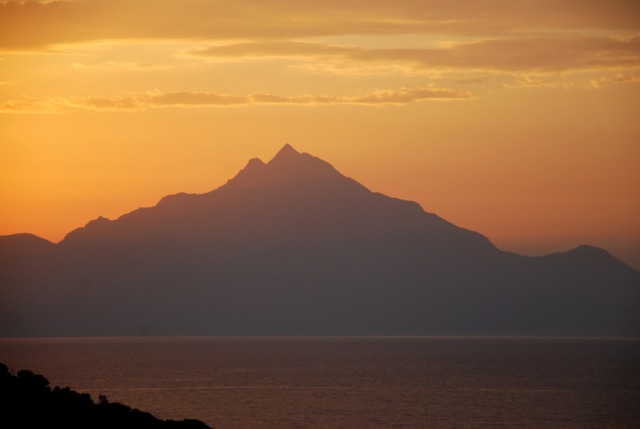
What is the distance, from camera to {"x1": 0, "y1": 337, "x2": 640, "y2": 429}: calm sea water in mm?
86062

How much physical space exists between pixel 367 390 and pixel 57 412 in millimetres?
63790

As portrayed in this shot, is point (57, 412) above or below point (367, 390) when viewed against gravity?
below

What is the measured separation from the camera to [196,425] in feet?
172

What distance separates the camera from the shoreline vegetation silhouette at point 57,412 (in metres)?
49.2

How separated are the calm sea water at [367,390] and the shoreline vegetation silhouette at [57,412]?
26.6m

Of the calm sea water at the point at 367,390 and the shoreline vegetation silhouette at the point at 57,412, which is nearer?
the shoreline vegetation silhouette at the point at 57,412

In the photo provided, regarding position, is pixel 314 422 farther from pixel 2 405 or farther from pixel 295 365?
pixel 295 365

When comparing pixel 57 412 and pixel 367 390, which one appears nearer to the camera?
pixel 57 412

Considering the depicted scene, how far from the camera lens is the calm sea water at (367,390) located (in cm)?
8606

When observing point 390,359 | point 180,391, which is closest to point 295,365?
point 390,359

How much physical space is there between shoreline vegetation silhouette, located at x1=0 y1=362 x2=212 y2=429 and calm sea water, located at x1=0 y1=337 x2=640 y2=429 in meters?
26.6

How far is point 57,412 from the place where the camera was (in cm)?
5106

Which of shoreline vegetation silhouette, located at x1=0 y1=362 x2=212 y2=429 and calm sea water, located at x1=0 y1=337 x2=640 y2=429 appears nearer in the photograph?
shoreline vegetation silhouette, located at x1=0 y1=362 x2=212 y2=429

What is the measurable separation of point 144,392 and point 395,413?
29104 millimetres
